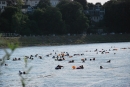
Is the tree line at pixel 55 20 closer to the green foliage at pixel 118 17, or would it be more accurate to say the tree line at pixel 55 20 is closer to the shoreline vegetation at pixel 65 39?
the green foliage at pixel 118 17

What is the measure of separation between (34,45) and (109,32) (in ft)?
123

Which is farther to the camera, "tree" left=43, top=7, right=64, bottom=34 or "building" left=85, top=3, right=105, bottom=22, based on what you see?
"building" left=85, top=3, right=105, bottom=22

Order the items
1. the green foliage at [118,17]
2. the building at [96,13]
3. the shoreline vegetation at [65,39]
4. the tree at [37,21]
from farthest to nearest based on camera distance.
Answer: the building at [96,13], the green foliage at [118,17], the tree at [37,21], the shoreline vegetation at [65,39]

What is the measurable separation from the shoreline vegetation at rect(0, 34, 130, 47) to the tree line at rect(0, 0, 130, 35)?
19.5 feet

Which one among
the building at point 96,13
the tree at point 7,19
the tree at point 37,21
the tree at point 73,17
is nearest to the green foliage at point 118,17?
the tree at point 73,17

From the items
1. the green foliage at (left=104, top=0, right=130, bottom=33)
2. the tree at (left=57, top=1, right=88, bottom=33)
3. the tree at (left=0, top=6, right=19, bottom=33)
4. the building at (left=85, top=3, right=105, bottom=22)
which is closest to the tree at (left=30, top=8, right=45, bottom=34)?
the tree at (left=0, top=6, right=19, bottom=33)

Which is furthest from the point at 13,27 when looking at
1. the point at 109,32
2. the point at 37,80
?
the point at 37,80

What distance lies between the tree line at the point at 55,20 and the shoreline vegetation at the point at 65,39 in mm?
5949

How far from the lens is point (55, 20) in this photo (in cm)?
10231

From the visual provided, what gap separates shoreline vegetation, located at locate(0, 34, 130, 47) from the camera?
86688 millimetres

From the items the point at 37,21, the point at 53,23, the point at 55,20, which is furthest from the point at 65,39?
the point at 37,21

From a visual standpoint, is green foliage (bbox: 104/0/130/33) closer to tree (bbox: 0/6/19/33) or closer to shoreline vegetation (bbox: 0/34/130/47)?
shoreline vegetation (bbox: 0/34/130/47)

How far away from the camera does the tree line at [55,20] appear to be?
9712 cm

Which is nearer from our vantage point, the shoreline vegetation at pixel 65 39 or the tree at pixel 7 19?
the shoreline vegetation at pixel 65 39
